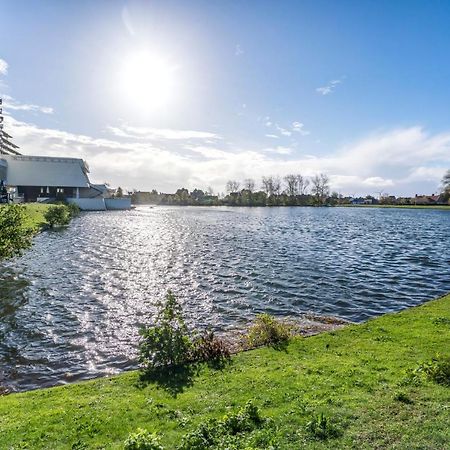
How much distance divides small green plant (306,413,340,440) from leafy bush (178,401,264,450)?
0.88 m

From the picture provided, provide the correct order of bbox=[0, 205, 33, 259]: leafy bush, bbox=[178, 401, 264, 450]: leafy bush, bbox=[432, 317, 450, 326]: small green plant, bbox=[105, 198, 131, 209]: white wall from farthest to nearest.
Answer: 1. bbox=[105, 198, 131, 209]: white wall
2. bbox=[0, 205, 33, 259]: leafy bush
3. bbox=[432, 317, 450, 326]: small green plant
4. bbox=[178, 401, 264, 450]: leafy bush

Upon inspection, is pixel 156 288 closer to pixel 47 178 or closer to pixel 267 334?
pixel 267 334

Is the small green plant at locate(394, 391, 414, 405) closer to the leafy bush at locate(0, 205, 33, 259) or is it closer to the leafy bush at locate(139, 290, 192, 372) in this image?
the leafy bush at locate(139, 290, 192, 372)

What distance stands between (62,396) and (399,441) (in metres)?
7.23

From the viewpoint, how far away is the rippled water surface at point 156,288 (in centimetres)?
1222

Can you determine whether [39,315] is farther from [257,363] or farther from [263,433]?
[263,433]

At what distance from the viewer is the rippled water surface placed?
481 inches

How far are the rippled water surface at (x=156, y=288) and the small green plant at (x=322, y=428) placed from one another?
7.00m

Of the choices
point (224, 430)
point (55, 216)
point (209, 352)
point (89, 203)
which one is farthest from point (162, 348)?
point (89, 203)

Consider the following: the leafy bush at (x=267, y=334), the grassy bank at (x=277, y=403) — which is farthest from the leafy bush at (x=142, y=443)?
the leafy bush at (x=267, y=334)

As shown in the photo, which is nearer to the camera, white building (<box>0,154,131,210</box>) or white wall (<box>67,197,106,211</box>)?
white wall (<box>67,197,106,211</box>)

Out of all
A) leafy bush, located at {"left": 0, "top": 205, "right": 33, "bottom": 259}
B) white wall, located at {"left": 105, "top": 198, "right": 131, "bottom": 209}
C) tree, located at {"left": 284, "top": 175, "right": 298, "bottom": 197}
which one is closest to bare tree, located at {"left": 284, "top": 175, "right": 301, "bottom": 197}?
tree, located at {"left": 284, "top": 175, "right": 298, "bottom": 197}

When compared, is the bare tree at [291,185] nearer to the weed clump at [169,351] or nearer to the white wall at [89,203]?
the white wall at [89,203]

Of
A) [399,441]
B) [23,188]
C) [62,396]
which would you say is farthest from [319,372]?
[23,188]
